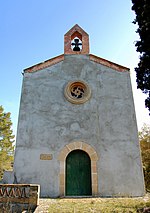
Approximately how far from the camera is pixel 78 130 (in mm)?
9766

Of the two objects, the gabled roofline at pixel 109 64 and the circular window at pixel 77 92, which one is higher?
the gabled roofline at pixel 109 64

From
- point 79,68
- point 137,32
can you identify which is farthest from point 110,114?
point 137,32

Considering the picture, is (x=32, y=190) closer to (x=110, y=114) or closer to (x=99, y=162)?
(x=99, y=162)

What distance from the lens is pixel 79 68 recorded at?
11.2 meters

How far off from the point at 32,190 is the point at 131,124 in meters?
6.01

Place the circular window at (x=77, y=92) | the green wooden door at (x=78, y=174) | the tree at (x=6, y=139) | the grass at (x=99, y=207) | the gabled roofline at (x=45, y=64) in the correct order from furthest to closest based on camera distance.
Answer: the tree at (x=6, y=139) → the gabled roofline at (x=45, y=64) → the circular window at (x=77, y=92) → the green wooden door at (x=78, y=174) → the grass at (x=99, y=207)

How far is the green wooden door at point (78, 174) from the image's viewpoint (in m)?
8.94

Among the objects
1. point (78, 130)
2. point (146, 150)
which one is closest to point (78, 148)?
point (78, 130)

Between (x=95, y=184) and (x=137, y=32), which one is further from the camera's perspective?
(x=95, y=184)

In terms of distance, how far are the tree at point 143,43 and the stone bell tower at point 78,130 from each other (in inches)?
114

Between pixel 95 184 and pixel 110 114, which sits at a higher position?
pixel 110 114

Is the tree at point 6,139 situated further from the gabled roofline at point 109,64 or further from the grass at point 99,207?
the grass at point 99,207

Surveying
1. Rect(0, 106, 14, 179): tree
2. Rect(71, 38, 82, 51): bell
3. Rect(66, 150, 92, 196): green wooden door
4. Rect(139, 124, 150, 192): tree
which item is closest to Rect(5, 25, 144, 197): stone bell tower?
Rect(66, 150, 92, 196): green wooden door

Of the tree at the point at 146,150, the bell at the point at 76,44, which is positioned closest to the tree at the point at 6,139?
the tree at the point at 146,150
